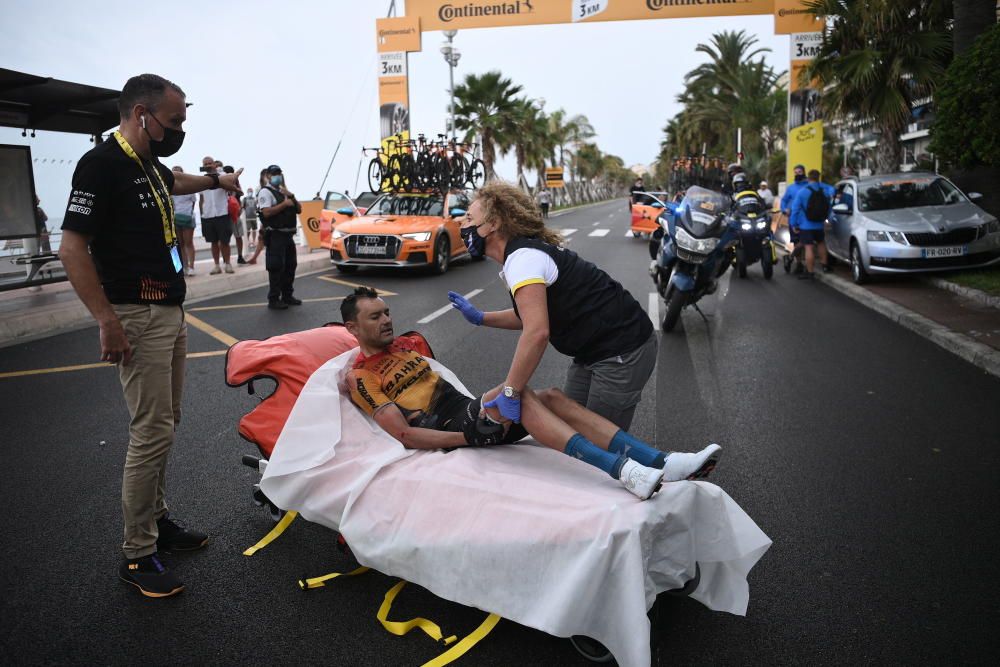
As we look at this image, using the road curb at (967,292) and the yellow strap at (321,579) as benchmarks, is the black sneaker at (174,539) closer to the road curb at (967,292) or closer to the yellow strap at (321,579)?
the yellow strap at (321,579)

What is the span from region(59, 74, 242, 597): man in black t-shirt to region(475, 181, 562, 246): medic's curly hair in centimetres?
142

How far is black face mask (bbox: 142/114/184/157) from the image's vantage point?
11.0ft

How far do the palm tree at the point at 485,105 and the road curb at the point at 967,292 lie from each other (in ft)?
107

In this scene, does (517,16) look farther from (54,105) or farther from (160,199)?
(160,199)

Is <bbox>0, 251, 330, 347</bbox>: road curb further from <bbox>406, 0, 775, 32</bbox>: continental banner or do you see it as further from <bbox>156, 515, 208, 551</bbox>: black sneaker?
<bbox>406, 0, 775, 32</bbox>: continental banner

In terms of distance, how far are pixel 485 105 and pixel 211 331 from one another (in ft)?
117

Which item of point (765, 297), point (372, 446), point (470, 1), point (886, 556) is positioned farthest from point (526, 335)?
point (470, 1)

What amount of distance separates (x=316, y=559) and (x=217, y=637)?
658 mm

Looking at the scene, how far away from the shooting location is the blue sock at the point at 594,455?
9.59 ft

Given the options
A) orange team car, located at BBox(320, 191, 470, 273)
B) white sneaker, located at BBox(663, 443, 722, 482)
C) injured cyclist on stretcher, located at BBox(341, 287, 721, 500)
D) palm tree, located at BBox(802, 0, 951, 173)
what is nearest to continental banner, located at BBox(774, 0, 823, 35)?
palm tree, located at BBox(802, 0, 951, 173)

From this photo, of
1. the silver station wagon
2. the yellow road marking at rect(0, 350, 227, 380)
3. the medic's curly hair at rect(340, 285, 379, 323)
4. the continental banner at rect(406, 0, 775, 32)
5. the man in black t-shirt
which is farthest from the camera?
the continental banner at rect(406, 0, 775, 32)

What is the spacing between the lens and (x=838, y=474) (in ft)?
14.4

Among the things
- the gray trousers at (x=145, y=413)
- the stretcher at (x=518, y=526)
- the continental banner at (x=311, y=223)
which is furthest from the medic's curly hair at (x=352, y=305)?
the continental banner at (x=311, y=223)

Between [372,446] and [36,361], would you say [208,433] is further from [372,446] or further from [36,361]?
[36,361]
